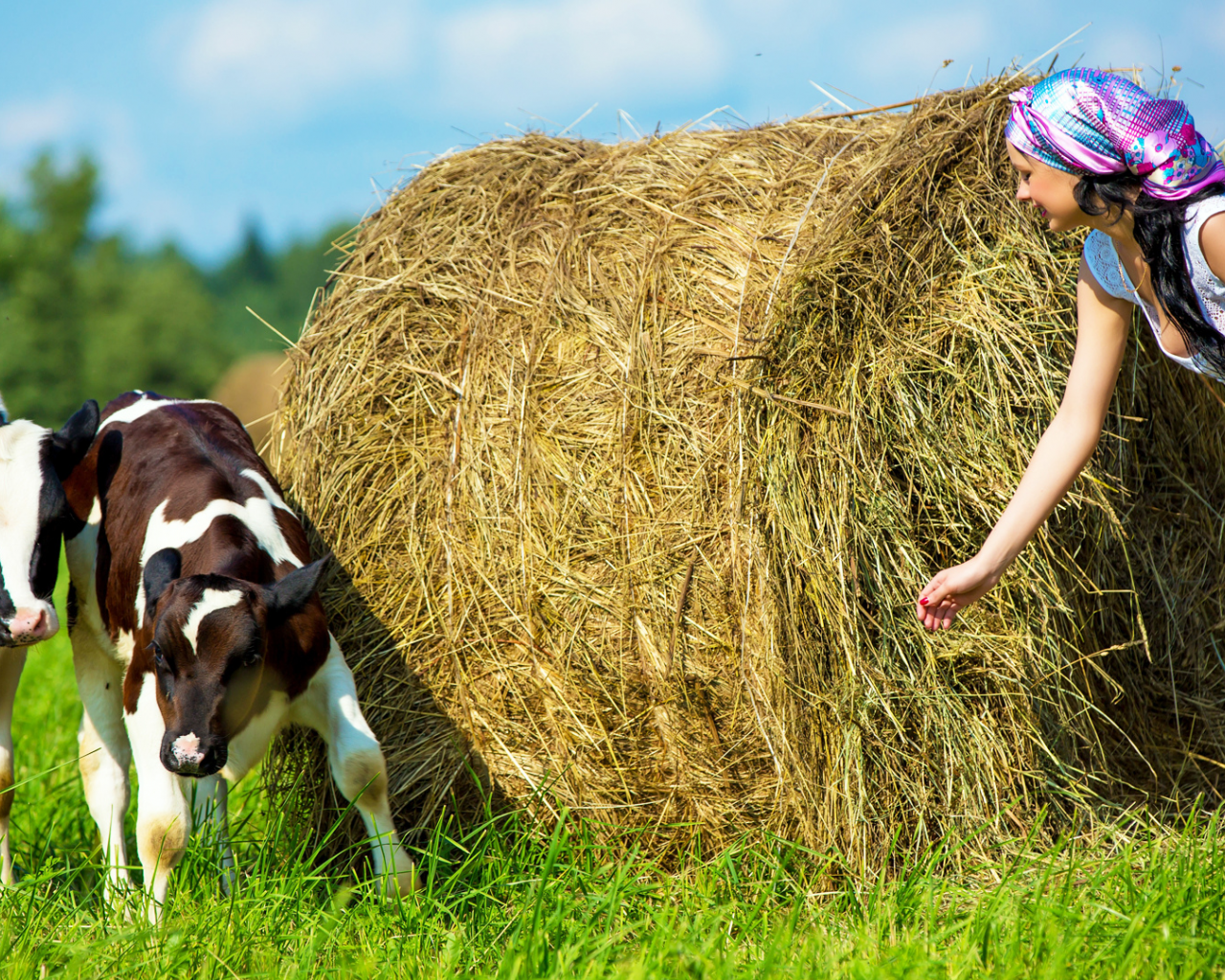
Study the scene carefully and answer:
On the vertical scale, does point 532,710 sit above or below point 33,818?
above

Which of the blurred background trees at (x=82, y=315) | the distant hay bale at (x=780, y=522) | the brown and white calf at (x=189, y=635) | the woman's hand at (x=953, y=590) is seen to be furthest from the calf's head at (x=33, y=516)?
the blurred background trees at (x=82, y=315)

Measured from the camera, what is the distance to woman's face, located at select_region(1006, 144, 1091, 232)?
252cm

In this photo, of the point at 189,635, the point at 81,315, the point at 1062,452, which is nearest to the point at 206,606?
the point at 189,635

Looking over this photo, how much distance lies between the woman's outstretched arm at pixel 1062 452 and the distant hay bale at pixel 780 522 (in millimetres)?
476

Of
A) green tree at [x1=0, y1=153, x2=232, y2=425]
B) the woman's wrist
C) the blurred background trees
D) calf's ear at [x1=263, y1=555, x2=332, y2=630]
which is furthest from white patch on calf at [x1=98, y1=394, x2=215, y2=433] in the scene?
green tree at [x1=0, y1=153, x2=232, y2=425]

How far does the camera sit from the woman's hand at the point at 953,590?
2.65 m

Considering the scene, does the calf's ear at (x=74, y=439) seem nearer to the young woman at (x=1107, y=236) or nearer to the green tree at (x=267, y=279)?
the young woman at (x=1107, y=236)

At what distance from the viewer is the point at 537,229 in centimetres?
394

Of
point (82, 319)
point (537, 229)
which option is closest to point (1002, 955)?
point (537, 229)

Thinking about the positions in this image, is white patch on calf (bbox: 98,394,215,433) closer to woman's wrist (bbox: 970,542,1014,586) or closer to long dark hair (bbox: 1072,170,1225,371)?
woman's wrist (bbox: 970,542,1014,586)

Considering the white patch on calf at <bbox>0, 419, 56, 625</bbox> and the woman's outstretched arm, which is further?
the white patch on calf at <bbox>0, 419, 56, 625</bbox>

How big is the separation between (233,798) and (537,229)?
2925 mm

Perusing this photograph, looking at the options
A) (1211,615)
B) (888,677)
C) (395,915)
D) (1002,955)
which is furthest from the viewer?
(1211,615)

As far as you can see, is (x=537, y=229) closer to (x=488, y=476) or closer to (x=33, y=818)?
(x=488, y=476)
